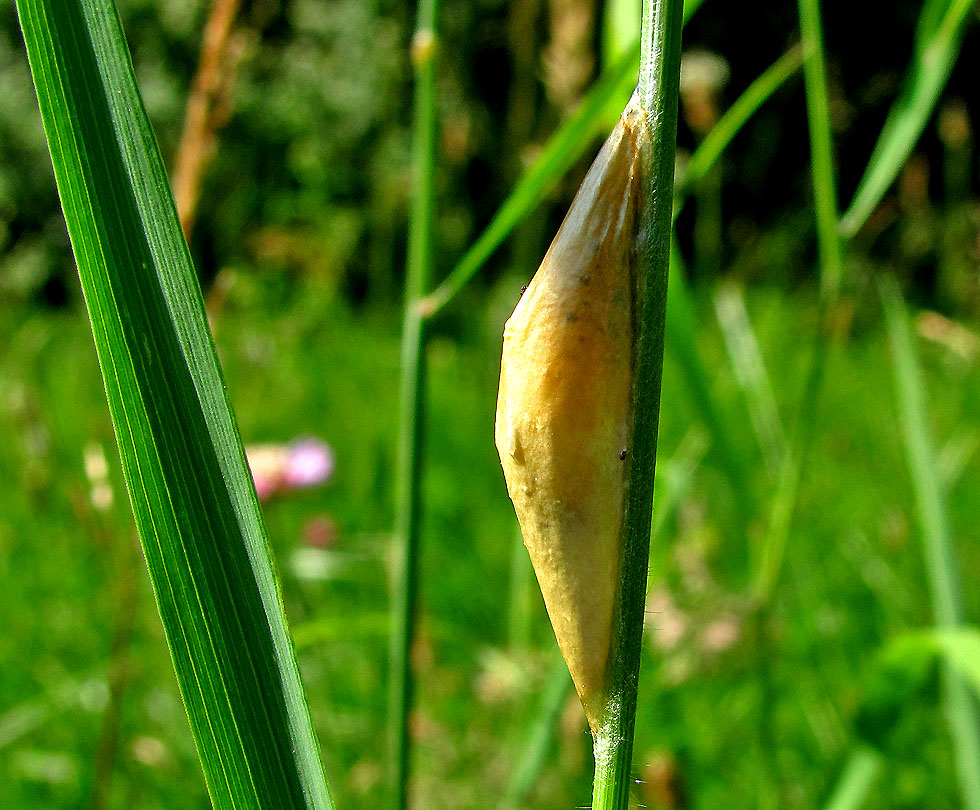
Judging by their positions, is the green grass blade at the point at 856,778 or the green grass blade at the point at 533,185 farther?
the green grass blade at the point at 856,778

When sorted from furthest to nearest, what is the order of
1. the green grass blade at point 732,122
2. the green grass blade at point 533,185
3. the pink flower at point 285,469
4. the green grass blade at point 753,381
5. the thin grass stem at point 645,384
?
1. the pink flower at point 285,469
2. the green grass blade at point 753,381
3. the green grass blade at point 732,122
4. the green grass blade at point 533,185
5. the thin grass stem at point 645,384

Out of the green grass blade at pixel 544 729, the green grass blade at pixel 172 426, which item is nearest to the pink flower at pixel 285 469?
the green grass blade at pixel 544 729

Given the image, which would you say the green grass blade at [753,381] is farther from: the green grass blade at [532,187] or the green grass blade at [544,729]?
the green grass blade at [532,187]

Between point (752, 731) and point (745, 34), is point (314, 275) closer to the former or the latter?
point (745, 34)

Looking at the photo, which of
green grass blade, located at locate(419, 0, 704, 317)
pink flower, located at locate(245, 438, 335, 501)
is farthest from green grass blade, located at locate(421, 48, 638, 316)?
pink flower, located at locate(245, 438, 335, 501)

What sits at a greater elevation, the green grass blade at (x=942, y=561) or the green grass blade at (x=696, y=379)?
the green grass blade at (x=696, y=379)

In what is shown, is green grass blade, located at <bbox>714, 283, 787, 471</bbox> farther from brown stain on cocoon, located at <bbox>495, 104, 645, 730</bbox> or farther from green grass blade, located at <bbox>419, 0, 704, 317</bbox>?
brown stain on cocoon, located at <bbox>495, 104, 645, 730</bbox>

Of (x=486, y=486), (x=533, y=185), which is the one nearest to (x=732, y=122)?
(x=533, y=185)
